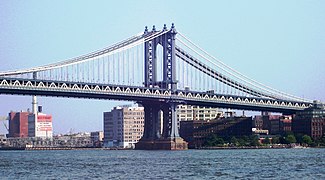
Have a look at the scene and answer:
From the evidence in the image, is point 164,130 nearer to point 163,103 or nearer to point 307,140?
point 163,103

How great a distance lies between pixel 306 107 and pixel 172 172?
95.5 meters

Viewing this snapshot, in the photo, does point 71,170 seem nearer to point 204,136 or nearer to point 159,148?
point 159,148

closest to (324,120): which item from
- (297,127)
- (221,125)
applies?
(297,127)

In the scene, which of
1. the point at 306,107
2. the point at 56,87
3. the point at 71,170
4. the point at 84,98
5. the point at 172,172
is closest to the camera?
the point at 172,172

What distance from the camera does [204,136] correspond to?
15950 cm

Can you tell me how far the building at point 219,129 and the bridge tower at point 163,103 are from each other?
29.5 metres

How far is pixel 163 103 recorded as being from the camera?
12719 cm

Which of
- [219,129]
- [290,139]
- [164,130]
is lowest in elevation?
[290,139]

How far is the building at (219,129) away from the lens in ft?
522

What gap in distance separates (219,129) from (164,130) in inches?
1279

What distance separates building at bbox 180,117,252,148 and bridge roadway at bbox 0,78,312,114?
451 inches

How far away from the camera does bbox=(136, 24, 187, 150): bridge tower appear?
127 m

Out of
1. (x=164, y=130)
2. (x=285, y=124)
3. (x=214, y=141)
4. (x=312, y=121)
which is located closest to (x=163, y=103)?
(x=164, y=130)

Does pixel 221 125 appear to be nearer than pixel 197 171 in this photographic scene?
No
